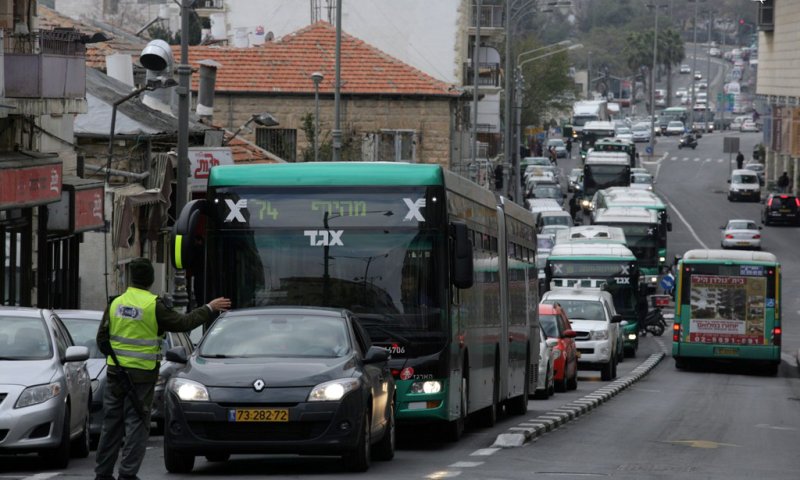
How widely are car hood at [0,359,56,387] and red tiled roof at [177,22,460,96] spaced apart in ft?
144

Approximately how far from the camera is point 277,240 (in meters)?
16.0

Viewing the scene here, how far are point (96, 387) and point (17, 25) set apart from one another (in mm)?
15337

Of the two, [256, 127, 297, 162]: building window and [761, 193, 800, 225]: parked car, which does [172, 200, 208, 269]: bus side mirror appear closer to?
[256, 127, 297, 162]: building window

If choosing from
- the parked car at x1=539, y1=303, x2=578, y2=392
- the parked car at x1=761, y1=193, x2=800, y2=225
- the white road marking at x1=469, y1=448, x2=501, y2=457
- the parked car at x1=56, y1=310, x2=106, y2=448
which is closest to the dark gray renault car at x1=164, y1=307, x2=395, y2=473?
the white road marking at x1=469, y1=448, x2=501, y2=457

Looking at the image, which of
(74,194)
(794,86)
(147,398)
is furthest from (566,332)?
(794,86)

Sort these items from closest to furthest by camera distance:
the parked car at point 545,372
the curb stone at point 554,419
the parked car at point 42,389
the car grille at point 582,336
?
the parked car at point 42,389, the curb stone at point 554,419, the parked car at point 545,372, the car grille at point 582,336

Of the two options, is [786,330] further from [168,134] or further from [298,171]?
[298,171]

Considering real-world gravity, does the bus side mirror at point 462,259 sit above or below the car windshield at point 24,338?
above

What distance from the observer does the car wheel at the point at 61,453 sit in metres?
14.5

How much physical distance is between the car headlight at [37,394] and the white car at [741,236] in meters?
61.5

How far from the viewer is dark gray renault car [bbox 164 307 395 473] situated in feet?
43.6

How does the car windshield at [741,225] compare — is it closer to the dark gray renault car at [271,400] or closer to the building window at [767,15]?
the building window at [767,15]

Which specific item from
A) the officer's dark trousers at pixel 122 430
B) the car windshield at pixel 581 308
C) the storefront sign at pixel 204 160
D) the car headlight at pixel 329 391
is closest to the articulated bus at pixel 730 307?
the car windshield at pixel 581 308

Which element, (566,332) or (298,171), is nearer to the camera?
(298,171)
